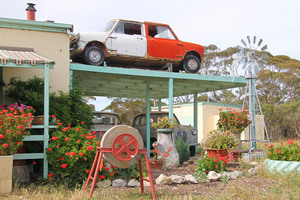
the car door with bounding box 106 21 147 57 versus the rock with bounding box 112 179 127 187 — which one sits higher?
the car door with bounding box 106 21 147 57

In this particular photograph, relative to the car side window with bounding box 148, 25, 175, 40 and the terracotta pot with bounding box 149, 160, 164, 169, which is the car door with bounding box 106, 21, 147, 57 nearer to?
the car side window with bounding box 148, 25, 175, 40

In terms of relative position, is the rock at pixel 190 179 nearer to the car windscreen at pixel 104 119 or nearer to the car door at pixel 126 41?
the car windscreen at pixel 104 119

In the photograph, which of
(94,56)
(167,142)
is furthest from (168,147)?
(94,56)

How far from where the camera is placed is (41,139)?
6.21 m

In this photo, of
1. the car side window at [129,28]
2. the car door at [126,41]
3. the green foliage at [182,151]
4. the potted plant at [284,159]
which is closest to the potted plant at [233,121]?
the green foliage at [182,151]

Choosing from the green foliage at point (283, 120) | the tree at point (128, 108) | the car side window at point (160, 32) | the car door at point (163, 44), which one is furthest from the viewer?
the tree at point (128, 108)

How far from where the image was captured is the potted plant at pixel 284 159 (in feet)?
22.5

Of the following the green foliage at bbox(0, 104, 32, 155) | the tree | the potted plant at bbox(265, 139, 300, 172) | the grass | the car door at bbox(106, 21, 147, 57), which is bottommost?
the grass

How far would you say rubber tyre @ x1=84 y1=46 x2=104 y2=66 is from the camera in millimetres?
8758

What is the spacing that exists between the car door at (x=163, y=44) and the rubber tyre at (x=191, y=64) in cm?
25

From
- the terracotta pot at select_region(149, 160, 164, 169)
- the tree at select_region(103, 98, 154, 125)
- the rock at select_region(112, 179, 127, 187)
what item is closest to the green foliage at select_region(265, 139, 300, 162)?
the terracotta pot at select_region(149, 160, 164, 169)

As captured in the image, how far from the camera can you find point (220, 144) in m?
8.41

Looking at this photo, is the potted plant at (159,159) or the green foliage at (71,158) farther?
the potted plant at (159,159)

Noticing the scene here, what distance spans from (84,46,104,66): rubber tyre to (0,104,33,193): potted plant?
3280 mm
